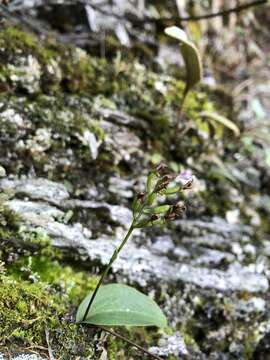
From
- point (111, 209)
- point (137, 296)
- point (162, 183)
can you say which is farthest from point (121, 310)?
point (111, 209)

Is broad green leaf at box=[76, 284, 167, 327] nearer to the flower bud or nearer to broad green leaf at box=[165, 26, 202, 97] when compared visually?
the flower bud

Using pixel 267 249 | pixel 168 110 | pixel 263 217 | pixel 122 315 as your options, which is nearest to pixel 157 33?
pixel 168 110

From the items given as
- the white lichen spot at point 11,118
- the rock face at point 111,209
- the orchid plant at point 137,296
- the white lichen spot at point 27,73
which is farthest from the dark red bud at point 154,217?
the white lichen spot at point 27,73

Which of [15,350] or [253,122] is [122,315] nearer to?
[15,350]

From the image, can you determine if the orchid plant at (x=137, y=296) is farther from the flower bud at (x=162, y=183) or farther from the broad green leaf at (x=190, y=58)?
the broad green leaf at (x=190, y=58)

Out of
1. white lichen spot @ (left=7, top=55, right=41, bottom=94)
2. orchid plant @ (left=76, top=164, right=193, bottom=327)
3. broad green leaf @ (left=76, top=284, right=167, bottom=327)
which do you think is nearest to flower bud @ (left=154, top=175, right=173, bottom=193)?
orchid plant @ (left=76, top=164, right=193, bottom=327)

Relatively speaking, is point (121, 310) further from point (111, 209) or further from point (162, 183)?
point (111, 209)

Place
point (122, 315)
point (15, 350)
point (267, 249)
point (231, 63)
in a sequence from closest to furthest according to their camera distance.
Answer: point (15, 350) < point (122, 315) < point (267, 249) < point (231, 63)
